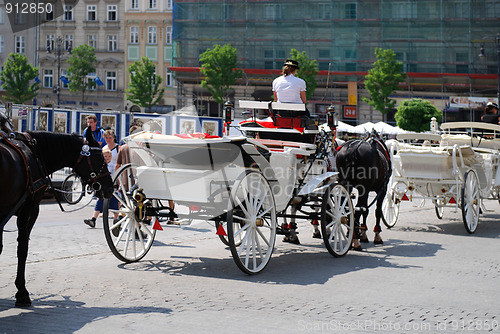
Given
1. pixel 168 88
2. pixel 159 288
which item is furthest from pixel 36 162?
pixel 168 88

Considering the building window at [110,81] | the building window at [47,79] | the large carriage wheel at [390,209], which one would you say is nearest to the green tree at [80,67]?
the building window at [110,81]

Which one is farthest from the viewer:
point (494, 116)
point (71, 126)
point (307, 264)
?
point (71, 126)

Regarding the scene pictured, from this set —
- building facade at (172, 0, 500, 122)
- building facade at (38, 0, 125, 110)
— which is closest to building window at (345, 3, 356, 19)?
A: building facade at (172, 0, 500, 122)

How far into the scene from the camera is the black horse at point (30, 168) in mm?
5984

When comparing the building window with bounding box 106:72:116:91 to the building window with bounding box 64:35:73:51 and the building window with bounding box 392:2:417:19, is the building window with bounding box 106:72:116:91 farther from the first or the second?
the building window with bounding box 392:2:417:19

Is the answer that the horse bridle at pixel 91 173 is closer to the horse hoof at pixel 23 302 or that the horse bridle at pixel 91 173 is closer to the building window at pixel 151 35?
the horse hoof at pixel 23 302

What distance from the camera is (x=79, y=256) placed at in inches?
358

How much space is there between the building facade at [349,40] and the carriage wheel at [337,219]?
40928mm

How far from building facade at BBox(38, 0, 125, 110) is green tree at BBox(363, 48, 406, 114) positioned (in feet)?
82.6

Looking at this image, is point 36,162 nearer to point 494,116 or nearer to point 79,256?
point 79,256

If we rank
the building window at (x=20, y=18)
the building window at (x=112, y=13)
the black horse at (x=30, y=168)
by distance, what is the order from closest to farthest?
the black horse at (x=30, y=168)
the building window at (x=112, y=13)
the building window at (x=20, y=18)

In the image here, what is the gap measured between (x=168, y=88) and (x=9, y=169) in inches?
2251

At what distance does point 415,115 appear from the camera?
4444cm

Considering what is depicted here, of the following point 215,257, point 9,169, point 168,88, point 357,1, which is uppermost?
point 357,1
